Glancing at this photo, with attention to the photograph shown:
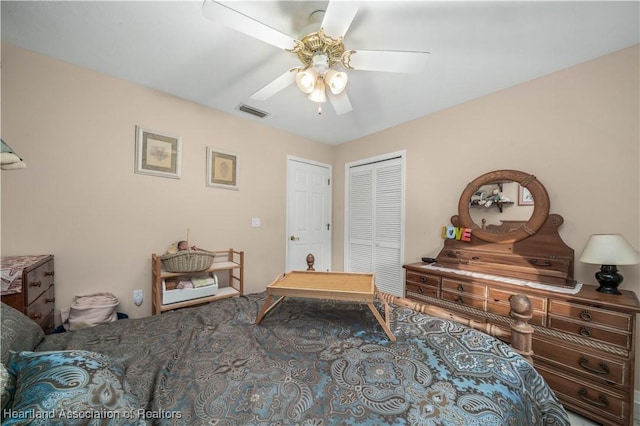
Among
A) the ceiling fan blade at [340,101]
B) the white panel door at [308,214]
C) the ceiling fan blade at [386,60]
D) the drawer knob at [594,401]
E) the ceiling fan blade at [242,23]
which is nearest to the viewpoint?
the ceiling fan blade at [242,23]

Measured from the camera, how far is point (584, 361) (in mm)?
1537

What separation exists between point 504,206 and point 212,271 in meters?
2.93

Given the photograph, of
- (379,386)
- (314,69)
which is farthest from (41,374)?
(314,69)

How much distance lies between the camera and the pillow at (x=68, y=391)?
1.89 feet

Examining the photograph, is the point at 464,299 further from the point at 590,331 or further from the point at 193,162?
the point at 193,162

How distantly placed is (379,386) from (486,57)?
2.26 meters

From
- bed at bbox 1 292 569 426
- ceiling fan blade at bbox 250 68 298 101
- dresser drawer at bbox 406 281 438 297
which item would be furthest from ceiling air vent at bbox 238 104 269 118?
dresser drawer at bbox 406 281 438 297

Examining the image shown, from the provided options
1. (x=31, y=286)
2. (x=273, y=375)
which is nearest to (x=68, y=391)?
(x=273, y=375)

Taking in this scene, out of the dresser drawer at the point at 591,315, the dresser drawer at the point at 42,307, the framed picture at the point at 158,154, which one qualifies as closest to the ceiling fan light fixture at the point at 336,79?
the framed picture at the point at 158,154

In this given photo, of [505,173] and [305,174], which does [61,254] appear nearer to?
[305,174]

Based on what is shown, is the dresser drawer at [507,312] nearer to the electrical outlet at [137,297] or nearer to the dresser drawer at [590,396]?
the dresser drawer at [590,396]

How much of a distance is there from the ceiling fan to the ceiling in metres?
0.20

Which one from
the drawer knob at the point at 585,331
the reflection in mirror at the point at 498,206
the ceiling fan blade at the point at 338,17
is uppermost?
the ceiling fan blade at the point at 338,17

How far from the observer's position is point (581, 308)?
5.08 ft
